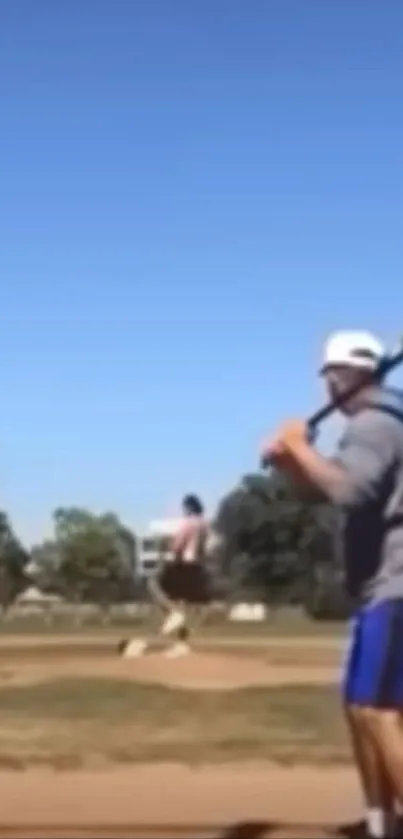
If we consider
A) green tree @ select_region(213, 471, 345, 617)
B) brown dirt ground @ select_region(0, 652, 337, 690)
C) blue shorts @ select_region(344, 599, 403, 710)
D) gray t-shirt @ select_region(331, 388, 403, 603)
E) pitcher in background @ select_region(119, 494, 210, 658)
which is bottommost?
blue shorts @ select_region(344, 599, 403, 710)

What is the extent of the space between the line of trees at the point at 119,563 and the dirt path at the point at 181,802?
52.0 meters

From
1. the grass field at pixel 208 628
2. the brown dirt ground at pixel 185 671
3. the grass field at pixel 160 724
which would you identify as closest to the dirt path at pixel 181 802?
the grass field at pixel 160 724

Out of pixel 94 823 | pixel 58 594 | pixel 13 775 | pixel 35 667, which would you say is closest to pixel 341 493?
pixel 94 823

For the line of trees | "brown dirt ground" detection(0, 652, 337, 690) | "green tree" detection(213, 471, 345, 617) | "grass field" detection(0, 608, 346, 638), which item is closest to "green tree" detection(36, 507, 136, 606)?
the line of trees

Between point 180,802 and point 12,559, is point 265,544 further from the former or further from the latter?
point 180,802

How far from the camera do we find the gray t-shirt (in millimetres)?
6754

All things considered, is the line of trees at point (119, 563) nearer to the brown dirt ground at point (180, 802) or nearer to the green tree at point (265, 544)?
the green tree at point (265, 544)

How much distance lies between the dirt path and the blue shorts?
1030mm

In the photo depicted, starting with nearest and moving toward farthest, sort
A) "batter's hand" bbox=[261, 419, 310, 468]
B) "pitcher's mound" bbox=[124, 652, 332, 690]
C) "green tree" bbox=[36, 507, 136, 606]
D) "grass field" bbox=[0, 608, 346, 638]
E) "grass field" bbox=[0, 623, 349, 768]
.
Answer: "batter's hand" bbox=[261, 419, 310, 468] < "grass field" bbox=[0, 623, 349, 768] < "pitcher's mound" bbox=[124, 652, 332, 690] < "grass field" bbox=[0, 608, 346, 638] < "green tree" bbox=[36, 507, 136, 606]

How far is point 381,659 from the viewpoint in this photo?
6.81 meters

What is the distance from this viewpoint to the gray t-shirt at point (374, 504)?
6754 mm

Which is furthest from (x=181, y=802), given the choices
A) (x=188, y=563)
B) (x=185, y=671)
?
(x=185, y=671)

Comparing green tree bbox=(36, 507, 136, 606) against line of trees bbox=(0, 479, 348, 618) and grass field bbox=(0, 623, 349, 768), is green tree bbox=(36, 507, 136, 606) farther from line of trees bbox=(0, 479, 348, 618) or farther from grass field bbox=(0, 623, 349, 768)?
grass field bbox=(0, 623, 349, 768)

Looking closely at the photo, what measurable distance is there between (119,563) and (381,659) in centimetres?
10424
